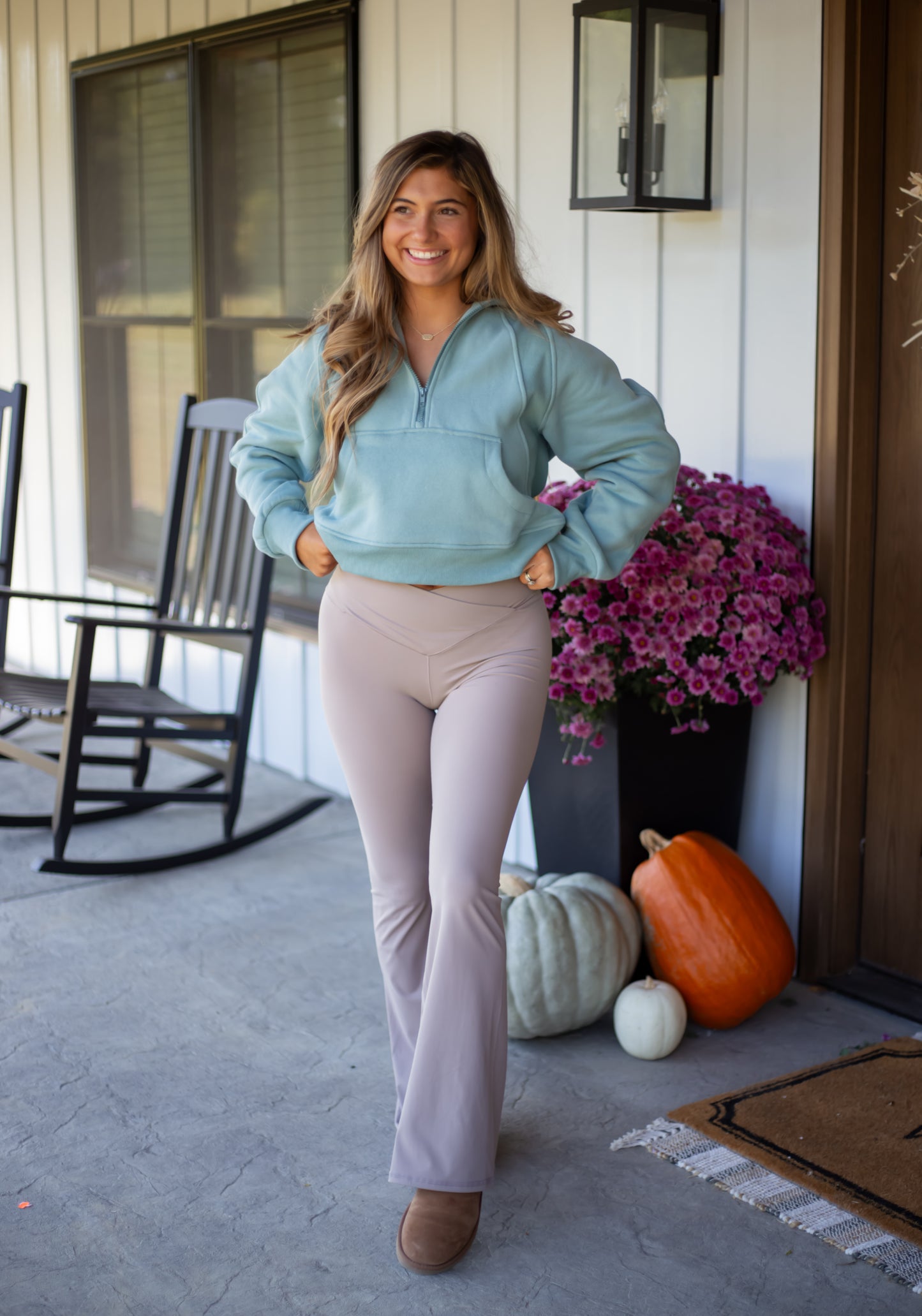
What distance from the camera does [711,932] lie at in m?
2.61

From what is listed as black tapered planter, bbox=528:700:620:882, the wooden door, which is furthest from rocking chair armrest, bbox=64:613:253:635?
the wooden door

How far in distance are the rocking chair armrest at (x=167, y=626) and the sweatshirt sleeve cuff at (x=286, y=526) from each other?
127cm

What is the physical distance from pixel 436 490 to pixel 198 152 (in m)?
3.17

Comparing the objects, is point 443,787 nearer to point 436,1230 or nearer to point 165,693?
point 436,1230

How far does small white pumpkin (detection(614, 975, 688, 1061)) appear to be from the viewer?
8.17 feet

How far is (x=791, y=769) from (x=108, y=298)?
11.6 feet

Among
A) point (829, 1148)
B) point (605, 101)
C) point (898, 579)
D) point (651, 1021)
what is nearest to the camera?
point (829, 1148)

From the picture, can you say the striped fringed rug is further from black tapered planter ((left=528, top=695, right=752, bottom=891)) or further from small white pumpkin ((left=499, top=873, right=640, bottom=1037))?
black tapered planter ((left=528, top=695, right=752, bottom=891))

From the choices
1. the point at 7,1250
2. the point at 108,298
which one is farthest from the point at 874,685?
the point at 108,298

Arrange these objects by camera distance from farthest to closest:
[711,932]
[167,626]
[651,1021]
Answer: [167,626] < [711,932] < [651,1021]

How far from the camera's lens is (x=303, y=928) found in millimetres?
3148

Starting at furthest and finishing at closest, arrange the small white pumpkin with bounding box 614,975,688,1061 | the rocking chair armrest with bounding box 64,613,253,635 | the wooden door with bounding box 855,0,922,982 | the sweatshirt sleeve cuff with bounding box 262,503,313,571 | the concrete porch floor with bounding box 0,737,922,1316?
the rocking chair armrest with bounding box 64,613,253,635 → the wooden door with bounding box 855,0,922,982 → the small white pumpkin with bounding box 614,975,688,1061 → the sweatshirt sleeve cuff with bounding box 262,503,313,571 → the concrete porch floor with bounding box 0,737,922,1316

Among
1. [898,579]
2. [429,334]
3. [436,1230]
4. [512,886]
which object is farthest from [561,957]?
[429,334]

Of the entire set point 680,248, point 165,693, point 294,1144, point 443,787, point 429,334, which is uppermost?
point 680,248
